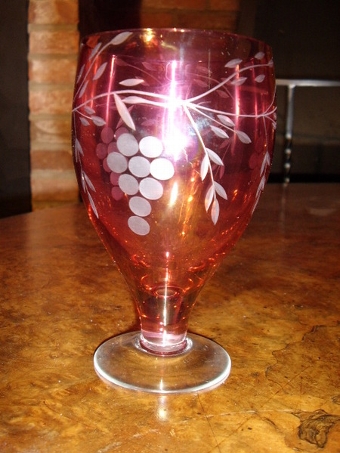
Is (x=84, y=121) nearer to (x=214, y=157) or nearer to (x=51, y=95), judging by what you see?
(x=214, y=157)

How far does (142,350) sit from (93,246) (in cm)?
26

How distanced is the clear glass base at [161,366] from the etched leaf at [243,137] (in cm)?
12

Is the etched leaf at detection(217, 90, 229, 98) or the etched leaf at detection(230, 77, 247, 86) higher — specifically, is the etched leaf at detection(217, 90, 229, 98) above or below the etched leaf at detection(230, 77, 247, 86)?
below

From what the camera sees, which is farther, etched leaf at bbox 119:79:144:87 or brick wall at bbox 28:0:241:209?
brick wall at bbox 28:0:241:209

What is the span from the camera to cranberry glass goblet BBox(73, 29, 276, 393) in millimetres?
286

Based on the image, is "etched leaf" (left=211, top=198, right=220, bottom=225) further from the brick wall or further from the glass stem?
the brick wall

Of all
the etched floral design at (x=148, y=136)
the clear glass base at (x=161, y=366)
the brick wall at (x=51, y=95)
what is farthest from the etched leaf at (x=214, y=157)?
the brick wall at (x=51, y=95)

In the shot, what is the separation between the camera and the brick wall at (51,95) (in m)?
1.62

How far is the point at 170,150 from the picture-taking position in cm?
29

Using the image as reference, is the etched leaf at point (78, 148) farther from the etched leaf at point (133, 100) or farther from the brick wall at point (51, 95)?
the brick wall at point (51, 95)

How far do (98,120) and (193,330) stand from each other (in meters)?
0.17

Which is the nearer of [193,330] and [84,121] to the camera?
[84,121]

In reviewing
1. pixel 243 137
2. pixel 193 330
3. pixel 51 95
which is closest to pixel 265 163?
pixel 243 137

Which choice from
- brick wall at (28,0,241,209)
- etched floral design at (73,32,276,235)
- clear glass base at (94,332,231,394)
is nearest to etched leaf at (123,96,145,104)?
etched floral design at (73,32,276,235)
